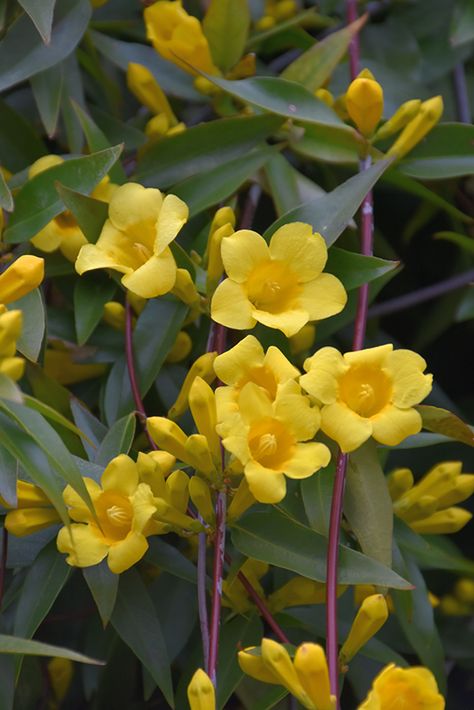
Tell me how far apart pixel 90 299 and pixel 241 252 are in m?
0.22

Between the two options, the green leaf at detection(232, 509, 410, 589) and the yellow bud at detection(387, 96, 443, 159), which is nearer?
the green leaf at detection(232, 509, 410, 589)

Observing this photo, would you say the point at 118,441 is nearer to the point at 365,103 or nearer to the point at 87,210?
the point at 87,210

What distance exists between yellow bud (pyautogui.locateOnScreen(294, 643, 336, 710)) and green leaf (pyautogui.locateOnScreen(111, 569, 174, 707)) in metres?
0.21

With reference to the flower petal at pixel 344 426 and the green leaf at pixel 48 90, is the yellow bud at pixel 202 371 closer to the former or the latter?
the flower petal at pixel 344 426

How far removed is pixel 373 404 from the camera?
796 mm

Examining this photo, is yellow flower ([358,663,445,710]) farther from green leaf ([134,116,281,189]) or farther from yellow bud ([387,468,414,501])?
green leaf ([134,116,281,189])

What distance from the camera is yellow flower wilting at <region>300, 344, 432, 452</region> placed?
2.46 feet

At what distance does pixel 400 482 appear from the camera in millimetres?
976

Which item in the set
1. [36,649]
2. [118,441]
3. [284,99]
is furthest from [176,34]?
[36,649]

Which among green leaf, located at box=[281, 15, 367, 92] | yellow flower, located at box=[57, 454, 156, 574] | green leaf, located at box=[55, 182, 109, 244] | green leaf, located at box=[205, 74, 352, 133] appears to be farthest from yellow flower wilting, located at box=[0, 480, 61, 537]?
green leaf, located at box=[281, 15, 367, 92]

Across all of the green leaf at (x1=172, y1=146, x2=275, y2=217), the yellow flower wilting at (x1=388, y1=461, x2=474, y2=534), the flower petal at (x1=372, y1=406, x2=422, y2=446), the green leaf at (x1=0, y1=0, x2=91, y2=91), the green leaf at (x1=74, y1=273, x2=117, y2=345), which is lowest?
the yellow flower wilting at (x1=388, y1=461, x2=474, y2=534)

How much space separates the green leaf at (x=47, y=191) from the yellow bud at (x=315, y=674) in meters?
0.49

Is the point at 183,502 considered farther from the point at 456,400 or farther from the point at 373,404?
the point at 456,400

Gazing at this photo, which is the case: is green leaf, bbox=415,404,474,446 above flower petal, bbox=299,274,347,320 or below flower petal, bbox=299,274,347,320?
below
